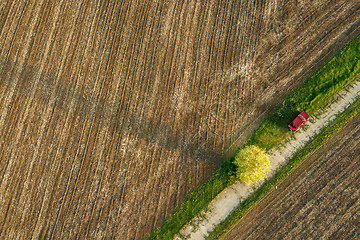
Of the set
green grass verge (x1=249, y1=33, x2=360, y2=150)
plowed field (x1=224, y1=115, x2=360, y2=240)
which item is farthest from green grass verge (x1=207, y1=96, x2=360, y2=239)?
green grass verge (x1=249, y1=33, x2=360, y2=150)

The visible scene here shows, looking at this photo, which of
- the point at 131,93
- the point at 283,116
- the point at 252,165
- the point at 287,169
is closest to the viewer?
the point at 252,165

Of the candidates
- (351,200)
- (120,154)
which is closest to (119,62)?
(120,154)

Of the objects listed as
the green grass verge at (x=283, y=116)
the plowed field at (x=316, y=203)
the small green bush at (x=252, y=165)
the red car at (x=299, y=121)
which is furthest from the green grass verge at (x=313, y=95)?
the plowed field at (x=316, y=203)

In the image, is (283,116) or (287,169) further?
(283,116)

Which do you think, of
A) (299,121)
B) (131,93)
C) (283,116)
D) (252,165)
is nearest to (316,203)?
(252,165)

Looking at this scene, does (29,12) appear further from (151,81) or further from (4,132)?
(151,81)

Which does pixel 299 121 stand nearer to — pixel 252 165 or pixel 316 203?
pixel 252 165

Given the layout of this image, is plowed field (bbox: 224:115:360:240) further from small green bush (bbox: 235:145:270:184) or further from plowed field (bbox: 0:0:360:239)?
plowed field (bbox: 0:0:360:239)
